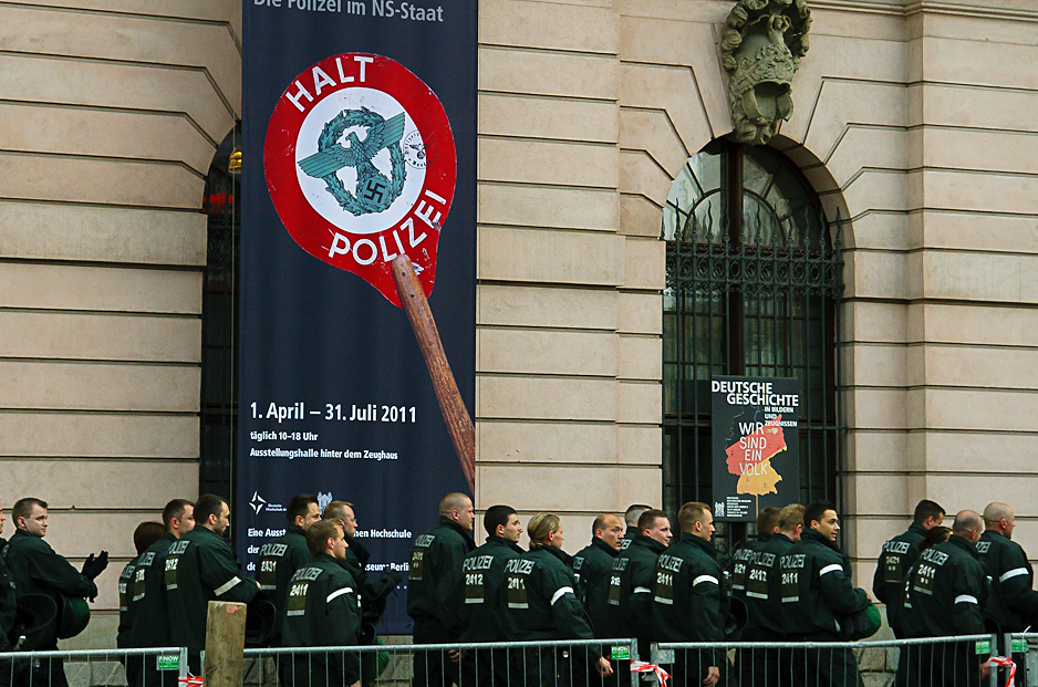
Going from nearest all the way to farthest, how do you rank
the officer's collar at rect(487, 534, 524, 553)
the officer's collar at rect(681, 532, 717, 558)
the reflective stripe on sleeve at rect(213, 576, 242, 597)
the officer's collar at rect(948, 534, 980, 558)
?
1. the reflective stripe on sleeve at rect(213, 576, 242, 597)
2. the officer's collar at rect(487, 534, 524, 553)
3. the officer's collar at rect(681, 532, 717, 558)
4. the officer's collar at rect(948, 534, 980, 558)

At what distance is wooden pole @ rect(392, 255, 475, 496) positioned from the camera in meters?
13.9

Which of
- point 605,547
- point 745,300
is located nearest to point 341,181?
point 605,547

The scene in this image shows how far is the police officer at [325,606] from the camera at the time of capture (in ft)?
32.6

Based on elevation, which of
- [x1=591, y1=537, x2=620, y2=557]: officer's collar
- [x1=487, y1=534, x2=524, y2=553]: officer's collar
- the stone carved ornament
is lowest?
[x1=591, y1=537, x2=620, y2=557]: officer's collar

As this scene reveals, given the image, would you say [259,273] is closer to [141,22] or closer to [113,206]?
[113,206]

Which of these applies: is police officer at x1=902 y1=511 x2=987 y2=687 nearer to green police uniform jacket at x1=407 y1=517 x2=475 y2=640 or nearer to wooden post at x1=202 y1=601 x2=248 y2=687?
green police uniform jacket at x1=407 y1=517 x2=475 y2=640

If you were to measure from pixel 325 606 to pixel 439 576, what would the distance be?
6.05 feet

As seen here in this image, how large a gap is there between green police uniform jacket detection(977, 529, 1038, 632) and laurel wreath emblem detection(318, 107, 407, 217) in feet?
19.0

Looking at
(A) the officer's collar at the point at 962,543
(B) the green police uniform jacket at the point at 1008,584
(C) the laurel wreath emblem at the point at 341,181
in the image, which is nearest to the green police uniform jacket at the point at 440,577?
(C) the laurel wreath emblem at the point at 341,181

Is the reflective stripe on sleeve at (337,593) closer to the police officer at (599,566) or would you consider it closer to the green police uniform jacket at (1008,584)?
the police officer at (599,566)

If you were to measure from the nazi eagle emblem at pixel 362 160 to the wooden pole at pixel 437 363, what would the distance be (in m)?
0.60

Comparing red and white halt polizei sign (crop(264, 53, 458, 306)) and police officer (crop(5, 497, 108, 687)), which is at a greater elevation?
red and white halt polizei sign (crop(264, 53, 458, 306))

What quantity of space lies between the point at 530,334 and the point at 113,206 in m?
3.99

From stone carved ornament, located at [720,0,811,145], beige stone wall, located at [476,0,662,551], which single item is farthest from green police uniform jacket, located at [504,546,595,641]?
stone carved ornament, located at [720,0,811,145]
